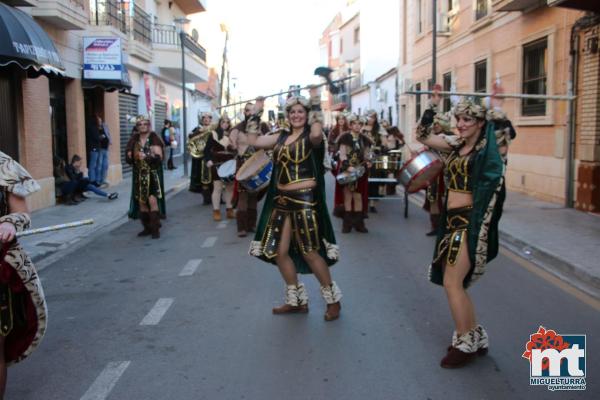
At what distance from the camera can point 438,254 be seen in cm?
461

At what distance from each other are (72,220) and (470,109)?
940 centimetres

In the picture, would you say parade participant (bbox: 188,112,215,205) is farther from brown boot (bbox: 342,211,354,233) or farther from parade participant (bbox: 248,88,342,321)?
parade participant (bbox: 248,88,342,321)

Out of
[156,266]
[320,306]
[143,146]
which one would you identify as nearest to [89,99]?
[143,146]

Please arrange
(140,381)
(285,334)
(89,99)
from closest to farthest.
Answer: (140,381) < (285,334) < (89,99)

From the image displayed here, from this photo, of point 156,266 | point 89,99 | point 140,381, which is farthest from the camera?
point 89,99

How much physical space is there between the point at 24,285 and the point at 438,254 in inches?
105

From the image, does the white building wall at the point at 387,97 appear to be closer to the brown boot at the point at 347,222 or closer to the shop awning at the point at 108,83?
the shop awning at the point at 108,83

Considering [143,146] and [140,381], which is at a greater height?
[143,146]

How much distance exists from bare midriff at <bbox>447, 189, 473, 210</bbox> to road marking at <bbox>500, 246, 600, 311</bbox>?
234 cm

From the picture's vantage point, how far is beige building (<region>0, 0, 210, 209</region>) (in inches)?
518

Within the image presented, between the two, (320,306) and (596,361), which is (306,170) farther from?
(596,361)

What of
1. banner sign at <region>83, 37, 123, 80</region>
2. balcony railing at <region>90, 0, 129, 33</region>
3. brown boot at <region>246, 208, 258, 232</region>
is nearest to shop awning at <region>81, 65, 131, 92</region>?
banner sign at <region>83, 37, 123, 80</region>

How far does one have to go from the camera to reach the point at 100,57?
1666 centimetres

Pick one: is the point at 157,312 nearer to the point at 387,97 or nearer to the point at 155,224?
the point at 155,224
